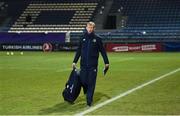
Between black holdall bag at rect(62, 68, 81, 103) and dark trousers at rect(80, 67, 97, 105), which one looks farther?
black holdall bag at rect(62, 68, 81, 103)

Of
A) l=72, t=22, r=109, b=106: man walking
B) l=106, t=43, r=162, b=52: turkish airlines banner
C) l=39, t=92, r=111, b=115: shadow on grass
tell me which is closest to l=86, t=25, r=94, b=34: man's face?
l=72, t=22, r=109, b=106: man walking

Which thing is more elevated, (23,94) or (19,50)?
(23,94)

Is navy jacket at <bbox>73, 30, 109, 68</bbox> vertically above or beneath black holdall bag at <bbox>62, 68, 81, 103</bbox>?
above

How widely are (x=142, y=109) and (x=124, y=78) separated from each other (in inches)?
322

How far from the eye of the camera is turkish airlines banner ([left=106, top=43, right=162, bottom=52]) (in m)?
43.0

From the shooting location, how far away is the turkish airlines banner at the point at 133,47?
141 ft

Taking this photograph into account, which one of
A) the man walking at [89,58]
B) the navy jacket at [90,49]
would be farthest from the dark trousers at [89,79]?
the navy jacket at [90,49]

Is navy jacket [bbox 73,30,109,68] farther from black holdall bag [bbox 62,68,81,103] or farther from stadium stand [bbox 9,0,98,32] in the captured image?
stadium stand [bbox 9,0,98,32]

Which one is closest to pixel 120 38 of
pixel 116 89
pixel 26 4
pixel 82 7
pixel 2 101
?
pixel 82 7

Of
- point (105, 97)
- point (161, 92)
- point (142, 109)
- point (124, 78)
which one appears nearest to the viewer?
point (142, 109)

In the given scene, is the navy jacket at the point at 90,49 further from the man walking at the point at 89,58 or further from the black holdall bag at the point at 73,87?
the black holdall bag at the point at 73,87

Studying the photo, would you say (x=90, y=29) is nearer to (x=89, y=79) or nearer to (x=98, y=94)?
(x=89, y=79)

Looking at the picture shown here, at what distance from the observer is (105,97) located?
45.7 ft

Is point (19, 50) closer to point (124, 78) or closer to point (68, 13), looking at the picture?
point (68, 13)
